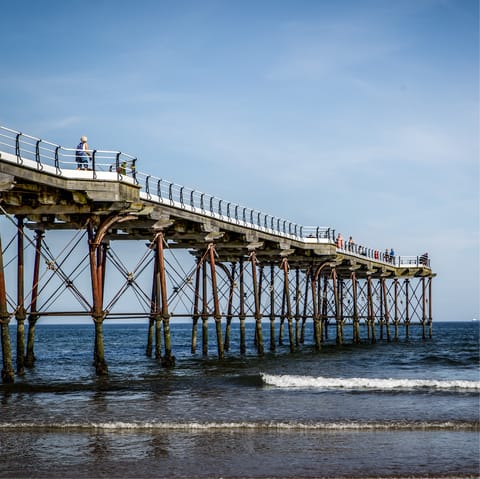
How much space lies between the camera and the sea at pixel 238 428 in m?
13.3

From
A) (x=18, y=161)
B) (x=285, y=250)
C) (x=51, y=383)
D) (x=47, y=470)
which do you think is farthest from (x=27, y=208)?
(x=285, y=250)

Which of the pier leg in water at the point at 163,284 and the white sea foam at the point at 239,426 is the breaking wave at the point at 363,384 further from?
the white sea foam at the point at 239,426

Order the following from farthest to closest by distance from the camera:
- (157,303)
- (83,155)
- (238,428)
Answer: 1. (157,303)
2. (83,155)
3. (238,428)

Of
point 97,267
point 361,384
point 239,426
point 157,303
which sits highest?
point 97,267

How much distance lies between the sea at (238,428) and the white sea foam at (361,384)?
0.04m

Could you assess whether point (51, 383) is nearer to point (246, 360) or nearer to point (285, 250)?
point (246, 360)

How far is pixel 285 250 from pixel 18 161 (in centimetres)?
2445

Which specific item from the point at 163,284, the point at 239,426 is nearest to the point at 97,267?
the point at 163,284

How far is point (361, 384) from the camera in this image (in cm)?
2669

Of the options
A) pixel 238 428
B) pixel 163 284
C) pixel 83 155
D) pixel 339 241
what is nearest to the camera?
pixel 238 428

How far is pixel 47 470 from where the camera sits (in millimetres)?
13211

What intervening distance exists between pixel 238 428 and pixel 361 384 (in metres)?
10.3

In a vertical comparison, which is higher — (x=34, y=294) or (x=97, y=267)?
(x=97, y=267)

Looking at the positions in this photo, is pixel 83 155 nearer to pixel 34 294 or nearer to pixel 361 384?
pixel 34 294
